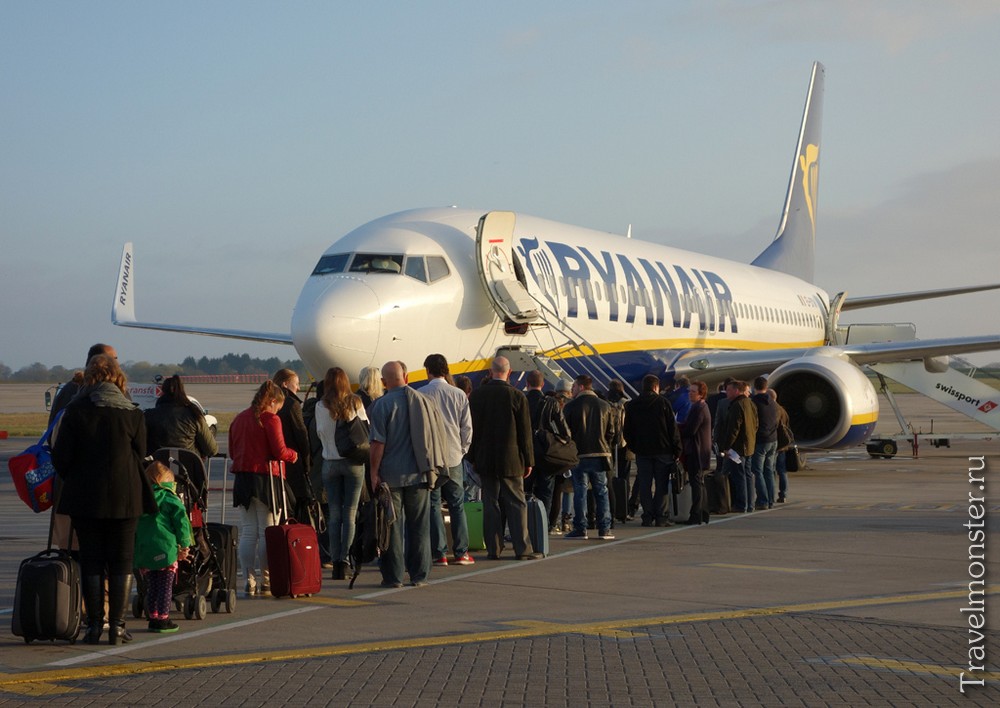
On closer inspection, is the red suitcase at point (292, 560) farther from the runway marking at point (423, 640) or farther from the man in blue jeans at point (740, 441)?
the man in blue jeans at point (740, 441)

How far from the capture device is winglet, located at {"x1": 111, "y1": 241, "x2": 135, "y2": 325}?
2953 cm

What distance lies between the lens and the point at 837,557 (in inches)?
433

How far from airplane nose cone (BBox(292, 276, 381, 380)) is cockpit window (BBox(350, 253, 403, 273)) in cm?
69

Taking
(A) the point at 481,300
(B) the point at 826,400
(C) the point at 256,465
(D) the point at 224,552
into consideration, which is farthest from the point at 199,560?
(B) the point at 826,400

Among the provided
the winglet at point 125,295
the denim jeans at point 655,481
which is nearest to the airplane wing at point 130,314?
the winglet at point 125,295

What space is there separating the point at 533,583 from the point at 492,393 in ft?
7.12

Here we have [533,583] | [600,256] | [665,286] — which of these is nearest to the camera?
[533,583]

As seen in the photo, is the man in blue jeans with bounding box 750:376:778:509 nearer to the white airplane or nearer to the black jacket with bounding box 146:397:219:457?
the white airplane

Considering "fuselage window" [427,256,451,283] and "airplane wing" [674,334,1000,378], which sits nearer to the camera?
"fuselage window" [427,256,451,283]

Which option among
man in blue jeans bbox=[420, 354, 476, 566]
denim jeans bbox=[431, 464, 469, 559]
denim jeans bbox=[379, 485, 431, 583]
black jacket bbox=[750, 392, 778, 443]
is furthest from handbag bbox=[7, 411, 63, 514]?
black jacket bbox=[750, 392, 778, 443]

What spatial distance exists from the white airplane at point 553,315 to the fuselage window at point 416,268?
20mm

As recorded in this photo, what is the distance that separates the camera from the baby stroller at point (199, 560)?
8.37 metres

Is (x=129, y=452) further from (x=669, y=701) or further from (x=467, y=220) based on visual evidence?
(x=467, y=220)

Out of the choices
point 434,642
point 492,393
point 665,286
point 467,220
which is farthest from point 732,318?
point 434,642
